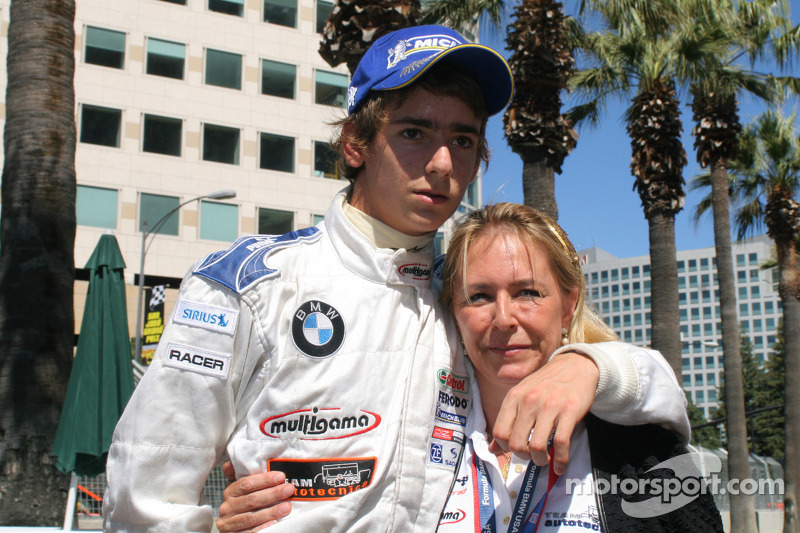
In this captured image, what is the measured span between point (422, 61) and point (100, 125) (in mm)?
29371

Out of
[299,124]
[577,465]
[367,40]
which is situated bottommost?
[577,465]

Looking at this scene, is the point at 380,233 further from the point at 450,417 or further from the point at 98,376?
the point at 98,376

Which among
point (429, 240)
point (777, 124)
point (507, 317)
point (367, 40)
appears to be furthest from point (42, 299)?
point (777, 124)

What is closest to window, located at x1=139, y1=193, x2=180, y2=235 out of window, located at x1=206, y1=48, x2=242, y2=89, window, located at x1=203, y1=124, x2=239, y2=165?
window, located at x1=203, y1=124, x2=239, y2=165

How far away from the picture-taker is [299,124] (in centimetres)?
3184

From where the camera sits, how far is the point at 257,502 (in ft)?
6.41

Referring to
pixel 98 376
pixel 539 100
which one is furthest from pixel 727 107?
pixel 98 376

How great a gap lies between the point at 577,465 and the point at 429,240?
86 cm

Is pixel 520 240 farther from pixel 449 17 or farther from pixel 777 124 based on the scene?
pixel 777 124

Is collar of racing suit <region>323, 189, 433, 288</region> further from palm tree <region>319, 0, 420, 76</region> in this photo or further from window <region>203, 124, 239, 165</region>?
window <region>203, 124, 239, 165</region>

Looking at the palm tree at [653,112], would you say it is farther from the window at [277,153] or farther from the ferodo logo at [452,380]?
the window at [277,153]

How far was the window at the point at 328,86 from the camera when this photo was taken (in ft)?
107

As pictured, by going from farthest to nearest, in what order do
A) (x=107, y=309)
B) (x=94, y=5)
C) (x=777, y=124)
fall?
(x=94, y=5) < (x=777, y=124) < (x=107, y=309)

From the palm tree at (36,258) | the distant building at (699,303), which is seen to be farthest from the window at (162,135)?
the distant building at (699,303)
